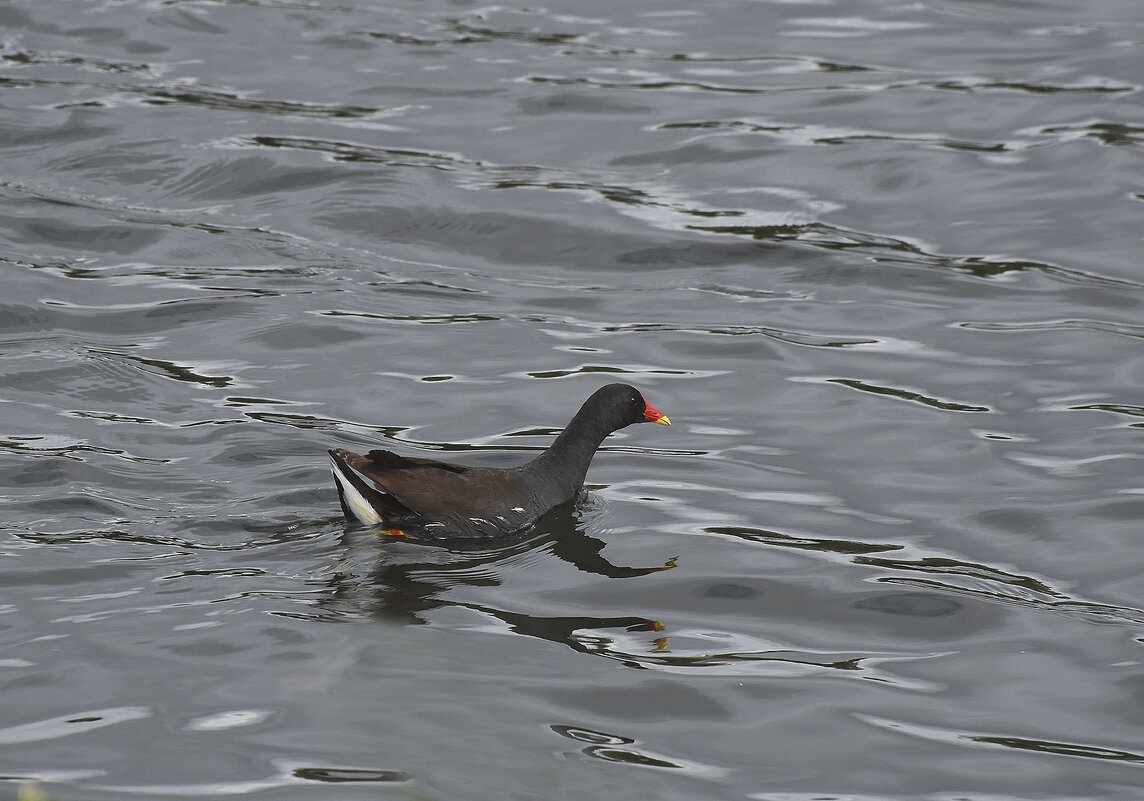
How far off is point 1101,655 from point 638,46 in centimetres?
1218

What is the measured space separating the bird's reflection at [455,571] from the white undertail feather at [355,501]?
0.41ft

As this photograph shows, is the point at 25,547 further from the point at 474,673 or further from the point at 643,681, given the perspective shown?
the point at 643,681

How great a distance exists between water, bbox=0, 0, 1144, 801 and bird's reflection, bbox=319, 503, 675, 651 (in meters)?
0.03

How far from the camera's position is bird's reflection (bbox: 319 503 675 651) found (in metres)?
7.00

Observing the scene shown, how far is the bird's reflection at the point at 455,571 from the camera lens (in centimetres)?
700

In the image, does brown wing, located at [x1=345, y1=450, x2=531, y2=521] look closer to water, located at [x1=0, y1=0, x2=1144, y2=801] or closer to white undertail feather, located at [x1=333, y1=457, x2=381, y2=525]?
white undertail feather, located at [x1=333, y1=457, x2=381, y2=525]

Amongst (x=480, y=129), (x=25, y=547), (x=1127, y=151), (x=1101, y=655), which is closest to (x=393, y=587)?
(x=25, y=547)

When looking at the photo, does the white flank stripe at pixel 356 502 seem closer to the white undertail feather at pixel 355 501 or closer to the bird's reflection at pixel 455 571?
the white undertail feather at pixel 355 501

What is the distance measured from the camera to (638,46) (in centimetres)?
1780

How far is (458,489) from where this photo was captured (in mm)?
7938

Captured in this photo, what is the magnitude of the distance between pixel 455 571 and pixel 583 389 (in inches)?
113

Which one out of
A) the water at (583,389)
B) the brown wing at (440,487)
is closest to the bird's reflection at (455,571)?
the water at (583,389)

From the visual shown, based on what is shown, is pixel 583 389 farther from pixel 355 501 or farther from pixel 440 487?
pixel 355 501

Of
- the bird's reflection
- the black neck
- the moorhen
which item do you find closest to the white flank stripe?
the moorhen
